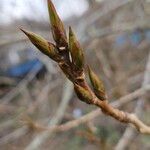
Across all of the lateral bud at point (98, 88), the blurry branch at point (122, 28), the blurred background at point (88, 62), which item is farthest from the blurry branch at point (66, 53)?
the blurry branch at point (122, 28)

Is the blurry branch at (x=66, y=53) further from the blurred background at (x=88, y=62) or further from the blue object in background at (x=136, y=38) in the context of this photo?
the blue object in background at (x=136, y=38)

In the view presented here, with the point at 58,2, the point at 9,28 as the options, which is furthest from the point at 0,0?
the point at 9,28

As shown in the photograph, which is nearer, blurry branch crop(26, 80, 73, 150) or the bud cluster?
the bud cluster

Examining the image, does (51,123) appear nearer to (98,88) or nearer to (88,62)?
(88,62)

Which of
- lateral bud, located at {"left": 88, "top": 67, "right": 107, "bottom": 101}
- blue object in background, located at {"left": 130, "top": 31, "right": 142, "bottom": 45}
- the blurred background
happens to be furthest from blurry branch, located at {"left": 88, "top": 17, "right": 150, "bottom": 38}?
lateral bud, located at {"left": 88, "top": 67, "right": 107, "bottom": 101}

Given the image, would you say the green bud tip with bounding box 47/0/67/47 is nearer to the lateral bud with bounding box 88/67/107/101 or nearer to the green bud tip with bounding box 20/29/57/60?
the green bud tip with bounding box 20/29/57/60

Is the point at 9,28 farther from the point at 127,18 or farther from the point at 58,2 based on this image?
the point at 127,18
